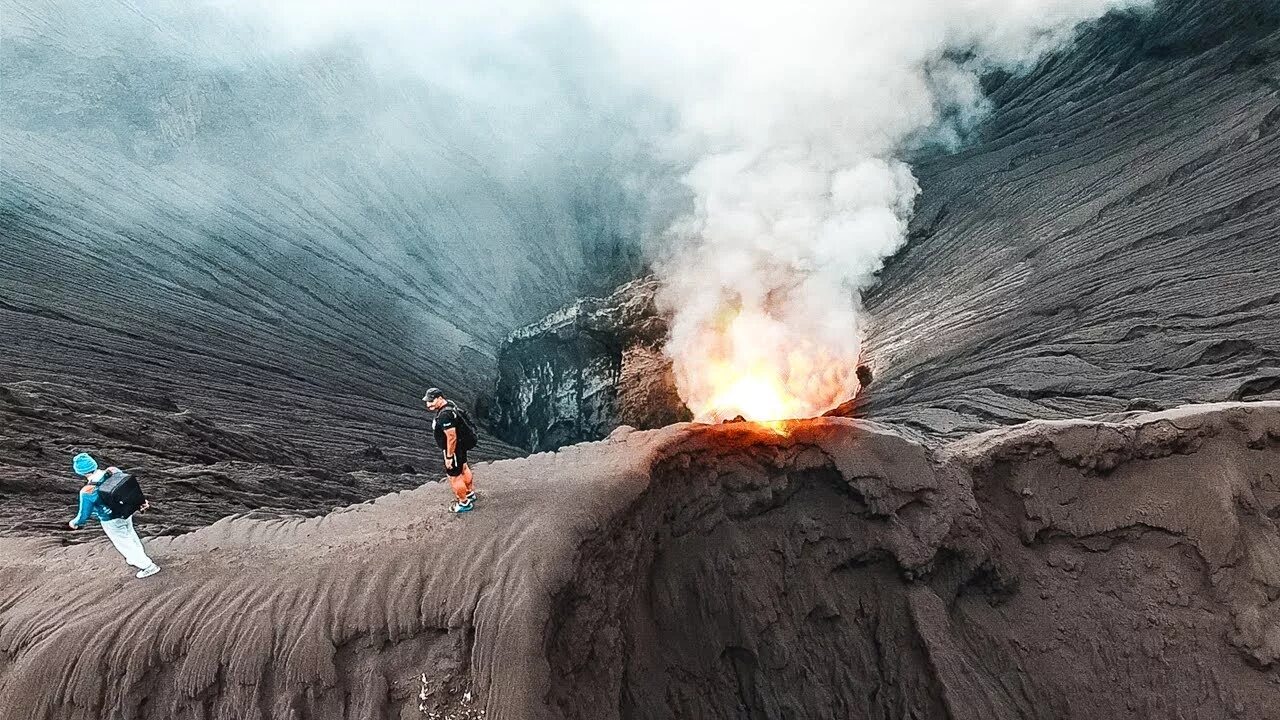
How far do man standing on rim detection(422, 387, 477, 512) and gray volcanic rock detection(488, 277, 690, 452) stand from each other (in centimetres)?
845

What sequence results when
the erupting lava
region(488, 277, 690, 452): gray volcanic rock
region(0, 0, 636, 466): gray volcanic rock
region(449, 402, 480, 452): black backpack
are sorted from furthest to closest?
region(488, 277, 690, 452): gray volcanic rock
the erupting lava
region(0, 0, 636, 466): gray volcanic rock
region(449, 402, 480, 452): black backpack

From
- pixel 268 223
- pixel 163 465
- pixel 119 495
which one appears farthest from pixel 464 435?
pixel 268 223

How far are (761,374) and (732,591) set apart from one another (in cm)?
744

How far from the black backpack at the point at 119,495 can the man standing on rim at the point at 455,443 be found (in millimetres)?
2079

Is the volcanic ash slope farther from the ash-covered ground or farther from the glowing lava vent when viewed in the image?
the glowing lava vent

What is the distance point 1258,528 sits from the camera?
686 centimetres

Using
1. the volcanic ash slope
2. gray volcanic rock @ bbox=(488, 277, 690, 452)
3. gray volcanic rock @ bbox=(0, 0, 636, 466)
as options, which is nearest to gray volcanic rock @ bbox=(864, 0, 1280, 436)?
the volcanic ash slope

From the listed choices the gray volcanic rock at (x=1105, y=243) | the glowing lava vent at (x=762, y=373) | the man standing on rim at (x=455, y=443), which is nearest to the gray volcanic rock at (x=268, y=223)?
the glowing lava vent at (x=762, y=373)

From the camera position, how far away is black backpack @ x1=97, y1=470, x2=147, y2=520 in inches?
205

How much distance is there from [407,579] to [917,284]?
1260 centimetres

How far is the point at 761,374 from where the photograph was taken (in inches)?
538

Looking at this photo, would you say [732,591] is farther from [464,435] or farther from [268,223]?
[268,223]

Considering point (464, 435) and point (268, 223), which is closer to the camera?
point (464, 435)

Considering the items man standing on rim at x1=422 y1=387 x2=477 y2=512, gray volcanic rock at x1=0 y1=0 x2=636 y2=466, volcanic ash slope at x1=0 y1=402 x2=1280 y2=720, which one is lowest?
volcanic ash slope at x1=0 y1=402 x2=1280 y2=720
